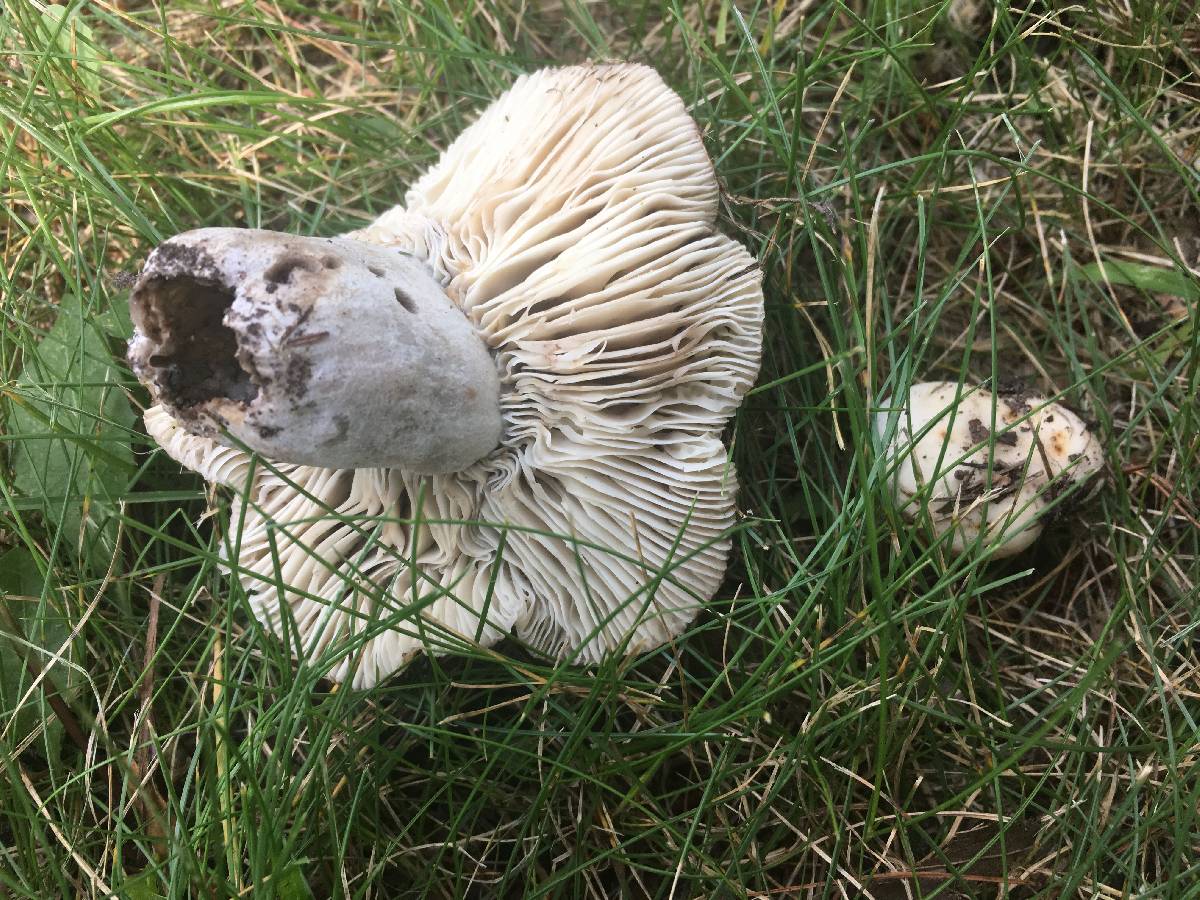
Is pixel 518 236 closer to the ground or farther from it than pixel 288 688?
farther from it

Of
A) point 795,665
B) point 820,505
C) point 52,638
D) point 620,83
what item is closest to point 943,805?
point 795,665

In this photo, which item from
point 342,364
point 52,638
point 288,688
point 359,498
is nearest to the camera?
point 342,364

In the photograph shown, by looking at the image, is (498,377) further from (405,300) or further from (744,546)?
(744,546)

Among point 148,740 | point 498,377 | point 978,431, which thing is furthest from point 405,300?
point 978,431

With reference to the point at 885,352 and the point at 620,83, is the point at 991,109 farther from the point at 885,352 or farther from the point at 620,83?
the point at 620,83

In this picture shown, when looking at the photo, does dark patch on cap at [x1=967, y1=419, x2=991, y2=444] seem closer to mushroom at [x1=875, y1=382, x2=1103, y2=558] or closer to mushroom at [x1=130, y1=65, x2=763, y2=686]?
mushroom at [x1=875, y1=382, x2=1103, y2=558]

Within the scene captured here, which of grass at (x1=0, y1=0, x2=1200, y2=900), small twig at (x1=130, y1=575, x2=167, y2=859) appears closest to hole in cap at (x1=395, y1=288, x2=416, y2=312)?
grass at (x1=0, y1=0, x2=1200, y2=900)
